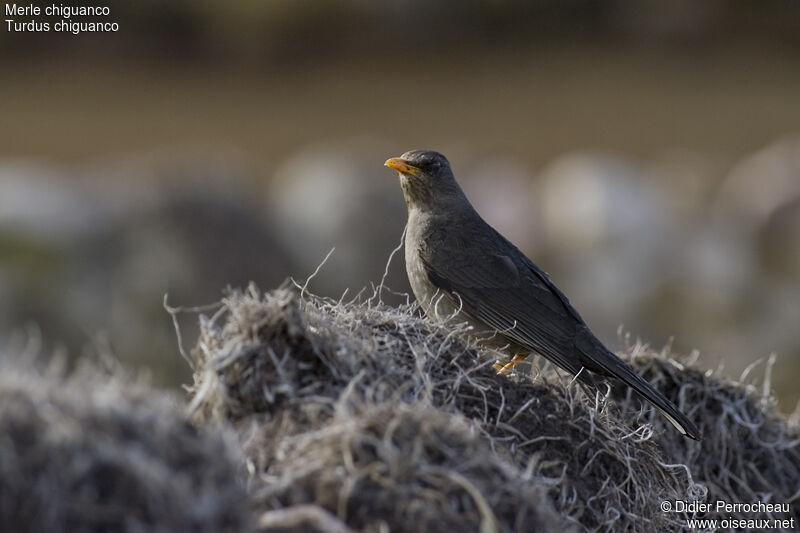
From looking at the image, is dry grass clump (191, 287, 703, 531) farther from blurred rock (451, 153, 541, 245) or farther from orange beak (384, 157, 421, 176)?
blurred rock (451, 153, 541, 245)

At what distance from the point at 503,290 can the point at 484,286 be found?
92mm

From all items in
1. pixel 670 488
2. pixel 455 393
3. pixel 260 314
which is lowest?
pixel 670 488

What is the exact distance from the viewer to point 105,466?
2840 mm

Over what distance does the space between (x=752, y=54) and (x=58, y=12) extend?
12.4 meters

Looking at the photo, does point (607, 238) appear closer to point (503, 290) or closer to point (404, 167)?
point (404, 167)

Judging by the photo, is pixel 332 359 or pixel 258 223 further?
pixel 258 223

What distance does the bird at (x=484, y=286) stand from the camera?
550 centimetres

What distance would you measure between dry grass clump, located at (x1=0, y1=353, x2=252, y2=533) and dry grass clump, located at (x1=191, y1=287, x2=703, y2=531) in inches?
11.5

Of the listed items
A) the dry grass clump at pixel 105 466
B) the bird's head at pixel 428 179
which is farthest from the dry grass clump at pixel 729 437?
the dry grass clump at pixel 105 466

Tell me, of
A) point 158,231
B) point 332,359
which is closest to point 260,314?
point 332,359

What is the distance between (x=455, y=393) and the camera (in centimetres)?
416

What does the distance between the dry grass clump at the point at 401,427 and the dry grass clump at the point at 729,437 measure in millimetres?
390

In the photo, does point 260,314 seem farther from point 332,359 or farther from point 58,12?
point 58,12

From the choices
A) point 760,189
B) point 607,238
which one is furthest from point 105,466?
point 760,189
